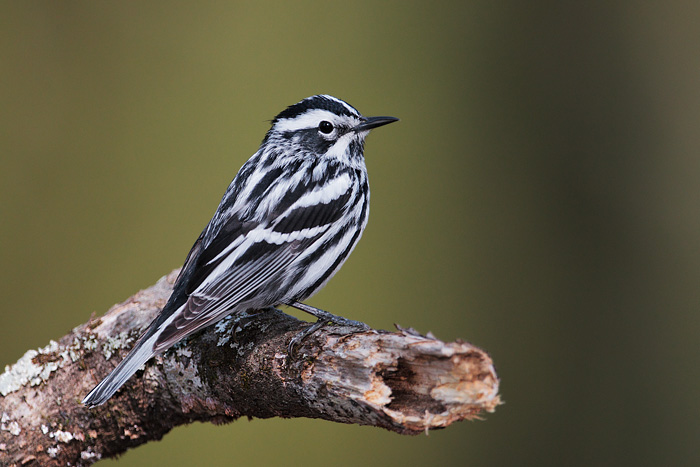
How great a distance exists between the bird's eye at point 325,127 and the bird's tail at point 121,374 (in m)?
1.52

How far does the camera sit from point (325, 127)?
378 centimetres

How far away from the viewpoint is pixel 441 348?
7.20 ft

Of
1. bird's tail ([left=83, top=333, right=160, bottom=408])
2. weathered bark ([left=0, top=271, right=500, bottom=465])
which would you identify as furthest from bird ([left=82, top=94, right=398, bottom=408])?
weathered bark ([left=0, top=271, right=500, bottom=465])

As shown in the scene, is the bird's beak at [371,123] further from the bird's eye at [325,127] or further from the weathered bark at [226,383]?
the weathered bark at [226,383]

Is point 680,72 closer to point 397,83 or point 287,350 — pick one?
point 397,83

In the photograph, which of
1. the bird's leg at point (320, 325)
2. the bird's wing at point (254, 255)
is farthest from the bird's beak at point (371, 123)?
the bird's leg at point (320, 325)

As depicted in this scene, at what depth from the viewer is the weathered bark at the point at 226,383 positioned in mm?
2264

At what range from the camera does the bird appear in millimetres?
2896

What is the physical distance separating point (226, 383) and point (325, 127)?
5.17ft

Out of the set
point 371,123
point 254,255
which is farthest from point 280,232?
point 371,123

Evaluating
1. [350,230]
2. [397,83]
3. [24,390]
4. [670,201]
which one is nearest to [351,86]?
[397,83]

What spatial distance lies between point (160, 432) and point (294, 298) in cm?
90

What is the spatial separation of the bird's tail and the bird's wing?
175mm

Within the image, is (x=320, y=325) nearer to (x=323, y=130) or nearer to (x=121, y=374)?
(x=121, y=374)
